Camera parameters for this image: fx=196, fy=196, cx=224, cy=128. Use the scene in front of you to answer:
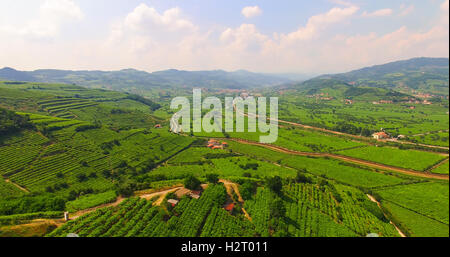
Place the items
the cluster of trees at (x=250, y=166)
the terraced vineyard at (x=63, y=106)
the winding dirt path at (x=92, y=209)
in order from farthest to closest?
the terraced vineyard at (x=63, y=106)
the cluster of trees at (x=250, y=166)
the winding dirt path at (x=92, y=209)

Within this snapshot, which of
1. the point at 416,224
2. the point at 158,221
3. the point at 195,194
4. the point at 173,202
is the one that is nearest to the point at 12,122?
the point at 173,202

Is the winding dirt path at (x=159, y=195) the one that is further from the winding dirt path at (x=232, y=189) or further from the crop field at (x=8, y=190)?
the crop field at (x=8, y=190)

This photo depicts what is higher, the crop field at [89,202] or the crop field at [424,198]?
the crop field at [89,202]

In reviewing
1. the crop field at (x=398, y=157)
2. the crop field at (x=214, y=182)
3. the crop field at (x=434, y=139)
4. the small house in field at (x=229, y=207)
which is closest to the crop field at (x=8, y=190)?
the crop field at (x=214, y=182)

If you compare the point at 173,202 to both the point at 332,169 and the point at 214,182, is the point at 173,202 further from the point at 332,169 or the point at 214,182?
the point at 332,169

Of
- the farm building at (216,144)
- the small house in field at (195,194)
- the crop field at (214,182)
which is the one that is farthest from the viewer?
the farm building at (216,144)
